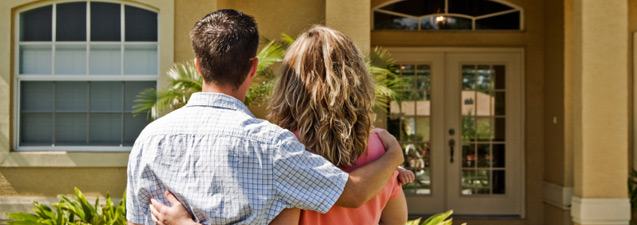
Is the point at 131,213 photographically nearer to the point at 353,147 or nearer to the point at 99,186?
the point at 353,147

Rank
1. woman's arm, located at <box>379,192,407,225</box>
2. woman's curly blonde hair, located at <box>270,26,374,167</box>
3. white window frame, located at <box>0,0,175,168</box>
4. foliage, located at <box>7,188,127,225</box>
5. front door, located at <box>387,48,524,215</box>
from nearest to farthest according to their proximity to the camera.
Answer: woman's curly blonde hair, located at <box>270,26,374,167</box> < woman's arm, located at <box>379,192,407,225</box> < foliage, located at <box>7,188,127,225</box> < white window frame, located at <box>0,0,175,168</box> < front door, located at <box>387,48,524,215</box>

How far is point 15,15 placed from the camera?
6855 millimetres

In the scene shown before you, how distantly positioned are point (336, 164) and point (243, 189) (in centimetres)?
36

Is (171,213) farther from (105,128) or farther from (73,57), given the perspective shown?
(73,57)

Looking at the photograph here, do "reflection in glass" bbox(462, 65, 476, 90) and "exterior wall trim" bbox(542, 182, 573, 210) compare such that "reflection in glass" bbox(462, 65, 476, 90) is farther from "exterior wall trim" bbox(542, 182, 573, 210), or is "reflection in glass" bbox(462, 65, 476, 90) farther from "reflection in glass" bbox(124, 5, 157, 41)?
"reflection in glass" bbox(124, 5, 157, 41)

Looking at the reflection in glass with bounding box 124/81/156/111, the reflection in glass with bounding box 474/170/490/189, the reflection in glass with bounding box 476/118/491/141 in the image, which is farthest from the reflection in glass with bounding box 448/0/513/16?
the reflection in glass with bounding box 124/81/156/111

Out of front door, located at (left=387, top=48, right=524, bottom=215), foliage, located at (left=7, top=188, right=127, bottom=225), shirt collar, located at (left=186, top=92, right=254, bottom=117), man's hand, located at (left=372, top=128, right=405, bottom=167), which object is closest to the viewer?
shirt collar, located at (left=186, top=92, right=254, bottom=117)

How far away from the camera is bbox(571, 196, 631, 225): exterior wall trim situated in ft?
21.5

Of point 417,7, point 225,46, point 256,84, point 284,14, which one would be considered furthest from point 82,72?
point 225,46

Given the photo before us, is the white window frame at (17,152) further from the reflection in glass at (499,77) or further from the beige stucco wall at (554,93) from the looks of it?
the beige stucco wall at (554,93)

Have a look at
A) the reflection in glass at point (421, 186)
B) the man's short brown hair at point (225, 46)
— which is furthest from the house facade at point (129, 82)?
the man's short brown hair at point (225, 46)

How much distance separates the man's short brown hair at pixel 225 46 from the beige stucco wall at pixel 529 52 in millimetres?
6817

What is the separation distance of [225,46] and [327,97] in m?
0.36

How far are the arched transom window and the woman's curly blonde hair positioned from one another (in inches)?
264
